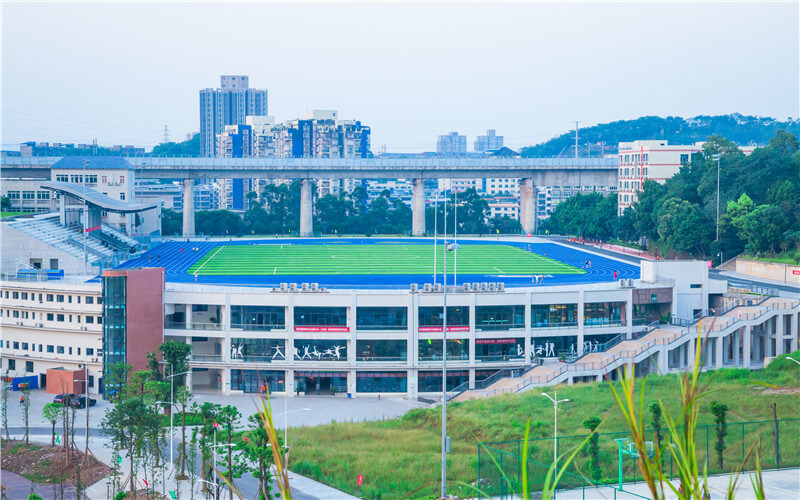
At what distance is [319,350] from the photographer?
184 ft

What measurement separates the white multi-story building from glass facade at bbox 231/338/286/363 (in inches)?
324

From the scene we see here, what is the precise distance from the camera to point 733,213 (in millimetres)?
90250

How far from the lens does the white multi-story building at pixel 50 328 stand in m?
56.6

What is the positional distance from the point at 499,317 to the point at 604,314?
7670mm

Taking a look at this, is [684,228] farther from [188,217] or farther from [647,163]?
[188,217]

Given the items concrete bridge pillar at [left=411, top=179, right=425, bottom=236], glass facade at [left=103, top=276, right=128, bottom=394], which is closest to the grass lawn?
glass facade at [left=103, top=276, right=128, bottom=394]

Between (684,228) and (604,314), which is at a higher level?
(684,228)

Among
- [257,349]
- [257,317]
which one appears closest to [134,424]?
[257,349]

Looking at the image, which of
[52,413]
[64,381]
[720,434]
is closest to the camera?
[720,434]

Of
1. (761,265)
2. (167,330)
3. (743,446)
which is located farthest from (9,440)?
(761,265)

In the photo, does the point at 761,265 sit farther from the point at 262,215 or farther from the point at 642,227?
the point at 262,215

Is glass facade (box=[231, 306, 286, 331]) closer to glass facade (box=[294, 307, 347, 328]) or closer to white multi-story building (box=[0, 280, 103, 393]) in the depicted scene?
glass facade (box=[294, 307, 347, 328])

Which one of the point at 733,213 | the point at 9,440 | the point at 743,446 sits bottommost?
the point at 9,440

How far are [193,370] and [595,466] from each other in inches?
1273
